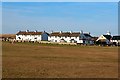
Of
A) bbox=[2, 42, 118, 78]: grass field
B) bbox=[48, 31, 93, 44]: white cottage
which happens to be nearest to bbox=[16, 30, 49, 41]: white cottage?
bbox=[48, 31, 93, 44]: white cottage

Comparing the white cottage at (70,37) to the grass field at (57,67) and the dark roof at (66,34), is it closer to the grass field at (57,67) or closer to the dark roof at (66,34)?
the dark roof at (66,34)

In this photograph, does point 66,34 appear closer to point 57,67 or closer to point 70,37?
point 70,37

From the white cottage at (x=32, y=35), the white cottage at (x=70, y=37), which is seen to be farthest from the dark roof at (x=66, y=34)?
the white cottage at (x=32, y=35)

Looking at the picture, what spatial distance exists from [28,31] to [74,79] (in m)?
128

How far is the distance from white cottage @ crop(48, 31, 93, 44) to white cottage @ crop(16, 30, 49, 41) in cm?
385

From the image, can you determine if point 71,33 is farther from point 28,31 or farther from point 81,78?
point 81,78

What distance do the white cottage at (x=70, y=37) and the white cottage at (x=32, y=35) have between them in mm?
3847

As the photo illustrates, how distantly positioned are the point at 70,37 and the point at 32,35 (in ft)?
64.7

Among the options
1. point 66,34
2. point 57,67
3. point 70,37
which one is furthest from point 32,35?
point 57,67

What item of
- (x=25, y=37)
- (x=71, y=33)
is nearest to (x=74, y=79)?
(x=71, y=33)

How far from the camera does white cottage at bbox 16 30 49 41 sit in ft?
452

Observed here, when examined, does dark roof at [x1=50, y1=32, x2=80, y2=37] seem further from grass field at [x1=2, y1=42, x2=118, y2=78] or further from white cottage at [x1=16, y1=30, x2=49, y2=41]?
grass field at [x1=2, y1=42, x2=118, y2=78]

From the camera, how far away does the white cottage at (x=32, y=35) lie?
13762 centimetres

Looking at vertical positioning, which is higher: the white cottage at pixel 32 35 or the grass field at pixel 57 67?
the white cottage at pixel 32 35
